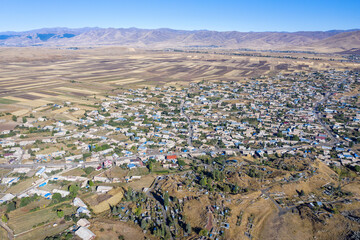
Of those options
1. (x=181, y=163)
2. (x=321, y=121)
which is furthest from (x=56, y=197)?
(x=321, y=121)

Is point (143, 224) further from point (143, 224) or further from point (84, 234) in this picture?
point (84, 234)

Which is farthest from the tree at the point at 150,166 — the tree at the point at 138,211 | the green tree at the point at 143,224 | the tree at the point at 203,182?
the green tree at the point at 143,224

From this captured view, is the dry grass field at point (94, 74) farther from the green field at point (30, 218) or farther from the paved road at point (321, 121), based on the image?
the paved road at point (321, 121)

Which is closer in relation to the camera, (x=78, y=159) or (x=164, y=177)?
(x=164, y=177)

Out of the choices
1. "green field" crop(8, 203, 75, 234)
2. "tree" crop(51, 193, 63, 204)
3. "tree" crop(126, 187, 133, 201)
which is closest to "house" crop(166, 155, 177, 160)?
"tree" crop(126, 187, 133, 201)

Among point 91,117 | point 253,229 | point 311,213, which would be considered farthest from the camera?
point 91,117

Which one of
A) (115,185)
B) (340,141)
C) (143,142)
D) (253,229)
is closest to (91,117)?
(143,142)

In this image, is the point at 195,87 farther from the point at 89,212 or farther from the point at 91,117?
the point at 89,212
